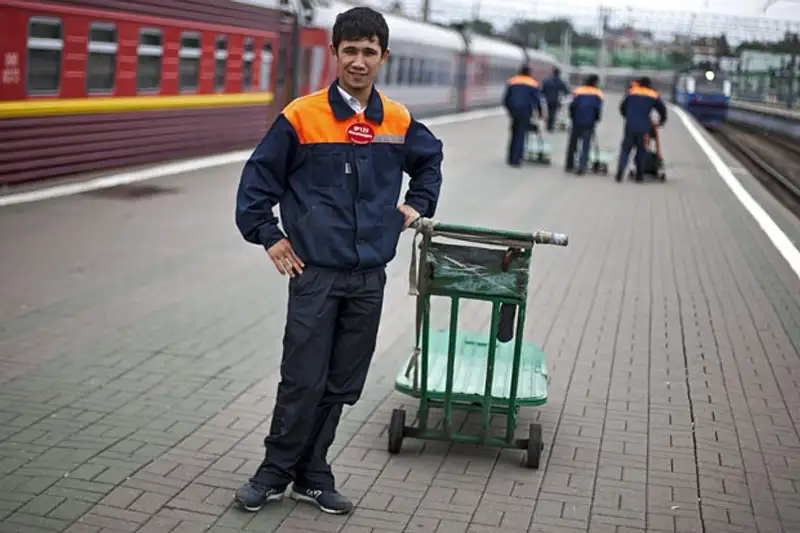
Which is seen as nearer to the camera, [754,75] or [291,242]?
[291,242]

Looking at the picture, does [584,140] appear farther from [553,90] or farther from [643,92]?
[553,90]

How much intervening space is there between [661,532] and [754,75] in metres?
59.0

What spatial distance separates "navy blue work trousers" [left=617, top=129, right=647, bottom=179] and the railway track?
2.28m

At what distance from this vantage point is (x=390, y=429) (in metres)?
6.11

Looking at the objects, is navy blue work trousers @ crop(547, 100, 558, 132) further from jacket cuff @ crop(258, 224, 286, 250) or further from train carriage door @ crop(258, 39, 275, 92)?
jacket cuff @ crop(258, 224, 286, 250)

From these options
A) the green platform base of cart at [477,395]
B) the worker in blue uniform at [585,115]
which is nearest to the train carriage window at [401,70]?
the worker in blue uniform at [585,115]

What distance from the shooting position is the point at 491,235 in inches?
223

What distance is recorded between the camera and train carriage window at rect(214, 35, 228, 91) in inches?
836

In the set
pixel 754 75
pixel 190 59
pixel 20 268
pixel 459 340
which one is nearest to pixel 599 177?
pixel 190 59

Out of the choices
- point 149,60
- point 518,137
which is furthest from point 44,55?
point 518,137

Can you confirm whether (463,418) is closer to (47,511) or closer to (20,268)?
(47,511)

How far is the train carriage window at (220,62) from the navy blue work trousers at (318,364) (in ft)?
54.3

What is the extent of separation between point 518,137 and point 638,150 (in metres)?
2.46

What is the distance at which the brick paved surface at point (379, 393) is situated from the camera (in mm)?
5410
